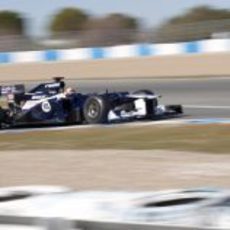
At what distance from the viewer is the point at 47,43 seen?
40.7 meters

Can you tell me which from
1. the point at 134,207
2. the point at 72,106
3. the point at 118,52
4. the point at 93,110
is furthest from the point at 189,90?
the point at 134,207

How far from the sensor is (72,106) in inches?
632

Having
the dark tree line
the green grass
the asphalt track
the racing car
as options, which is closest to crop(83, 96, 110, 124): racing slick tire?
the racing car

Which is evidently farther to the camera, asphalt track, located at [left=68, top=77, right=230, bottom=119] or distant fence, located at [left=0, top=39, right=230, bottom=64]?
distant fence, located at [left=0, top=39, right=230, bottom=64]

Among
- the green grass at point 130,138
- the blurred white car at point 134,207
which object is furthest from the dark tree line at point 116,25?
the blurred white car at point 134,207

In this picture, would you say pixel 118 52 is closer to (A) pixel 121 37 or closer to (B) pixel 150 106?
(A) pixel 121 37

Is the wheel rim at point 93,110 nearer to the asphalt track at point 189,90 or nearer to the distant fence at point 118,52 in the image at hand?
the asphalt track at point 189,90

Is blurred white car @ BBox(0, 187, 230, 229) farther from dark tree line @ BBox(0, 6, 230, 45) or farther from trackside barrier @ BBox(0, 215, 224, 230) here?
dark tree line @ BBox(0, 6, 230, 45)

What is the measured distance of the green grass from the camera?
12516mm

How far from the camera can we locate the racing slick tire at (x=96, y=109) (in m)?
15.4

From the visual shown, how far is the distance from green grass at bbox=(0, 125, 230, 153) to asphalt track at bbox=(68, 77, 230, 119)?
2439 mm

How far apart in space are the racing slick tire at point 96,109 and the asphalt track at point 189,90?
205 cm

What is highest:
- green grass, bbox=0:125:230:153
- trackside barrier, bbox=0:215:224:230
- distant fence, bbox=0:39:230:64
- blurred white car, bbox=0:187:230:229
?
distant fence, bbox=0:39:230:64

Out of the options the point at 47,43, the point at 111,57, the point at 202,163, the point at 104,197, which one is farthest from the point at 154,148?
the point at 47,43
